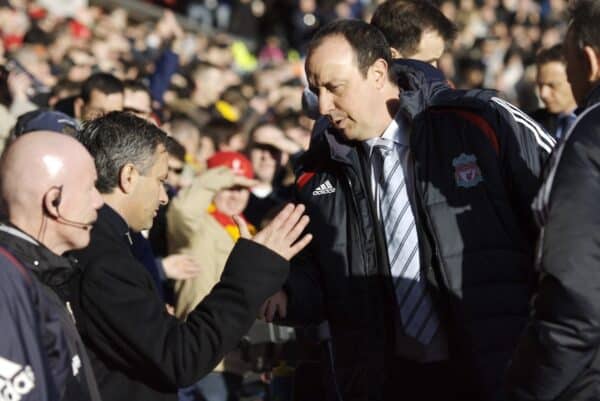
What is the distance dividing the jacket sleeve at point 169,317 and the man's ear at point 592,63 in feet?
4.00

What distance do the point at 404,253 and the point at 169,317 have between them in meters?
0.99

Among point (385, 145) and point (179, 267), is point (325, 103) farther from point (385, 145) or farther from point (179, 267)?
point (179, 267)

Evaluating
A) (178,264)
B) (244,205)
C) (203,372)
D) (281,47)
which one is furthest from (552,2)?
(203,372)

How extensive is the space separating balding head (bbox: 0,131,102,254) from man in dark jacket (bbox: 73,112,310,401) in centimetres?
34

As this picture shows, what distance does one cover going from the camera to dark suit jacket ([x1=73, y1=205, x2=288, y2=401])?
364 cm

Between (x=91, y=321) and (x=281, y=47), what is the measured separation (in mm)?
18814

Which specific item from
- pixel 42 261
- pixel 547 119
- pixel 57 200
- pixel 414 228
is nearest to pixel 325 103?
pixel 414 228

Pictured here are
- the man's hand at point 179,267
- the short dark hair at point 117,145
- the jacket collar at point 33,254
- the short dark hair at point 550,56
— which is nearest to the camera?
the jacket collar at point 33,254

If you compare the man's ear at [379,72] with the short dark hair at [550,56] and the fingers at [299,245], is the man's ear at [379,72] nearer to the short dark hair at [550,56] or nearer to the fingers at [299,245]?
the fingers at [299,245]

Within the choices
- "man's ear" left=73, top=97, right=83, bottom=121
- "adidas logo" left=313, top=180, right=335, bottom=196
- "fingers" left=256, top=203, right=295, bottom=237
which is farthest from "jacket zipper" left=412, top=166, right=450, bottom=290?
"man's ear" left=73, top=97, right=83, bottom=121

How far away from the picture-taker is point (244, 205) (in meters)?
7.35

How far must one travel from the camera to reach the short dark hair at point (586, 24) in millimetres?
3254

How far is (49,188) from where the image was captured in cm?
323

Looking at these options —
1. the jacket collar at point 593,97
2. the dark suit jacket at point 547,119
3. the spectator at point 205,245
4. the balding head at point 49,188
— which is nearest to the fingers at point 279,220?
the balding head at point 49,188
